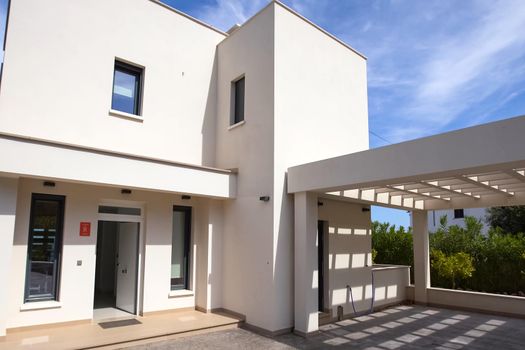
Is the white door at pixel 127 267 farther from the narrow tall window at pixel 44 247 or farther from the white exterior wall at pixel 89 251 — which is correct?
the narrow tall window at pixel 44 247

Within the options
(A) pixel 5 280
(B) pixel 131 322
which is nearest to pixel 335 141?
(B) pixel 131 322

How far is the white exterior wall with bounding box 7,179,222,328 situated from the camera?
22.8 ft

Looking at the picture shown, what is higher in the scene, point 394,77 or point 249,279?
point 394,77

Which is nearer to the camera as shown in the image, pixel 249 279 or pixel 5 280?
pixel 5 280

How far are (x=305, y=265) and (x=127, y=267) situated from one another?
4.40 metres

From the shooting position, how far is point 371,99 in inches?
470

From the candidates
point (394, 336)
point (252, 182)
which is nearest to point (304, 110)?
point (252, 182)

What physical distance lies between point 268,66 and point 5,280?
6617 millimetres

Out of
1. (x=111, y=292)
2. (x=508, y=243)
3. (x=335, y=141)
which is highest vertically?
(x=335, y=141)

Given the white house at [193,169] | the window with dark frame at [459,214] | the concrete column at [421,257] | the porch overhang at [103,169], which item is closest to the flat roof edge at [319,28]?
the white house at [193,169]

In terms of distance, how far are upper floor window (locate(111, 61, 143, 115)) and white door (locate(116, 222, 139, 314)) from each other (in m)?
2.82

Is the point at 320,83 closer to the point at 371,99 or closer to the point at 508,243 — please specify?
the point at 371,99

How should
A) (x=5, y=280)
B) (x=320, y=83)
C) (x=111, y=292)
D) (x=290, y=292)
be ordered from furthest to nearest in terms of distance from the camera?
(x=111, y=292)
(x=320, y=83)
(x=290, y=292)
(x=5, y=280)

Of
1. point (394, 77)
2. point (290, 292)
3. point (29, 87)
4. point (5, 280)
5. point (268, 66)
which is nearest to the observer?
point (5, 280)
